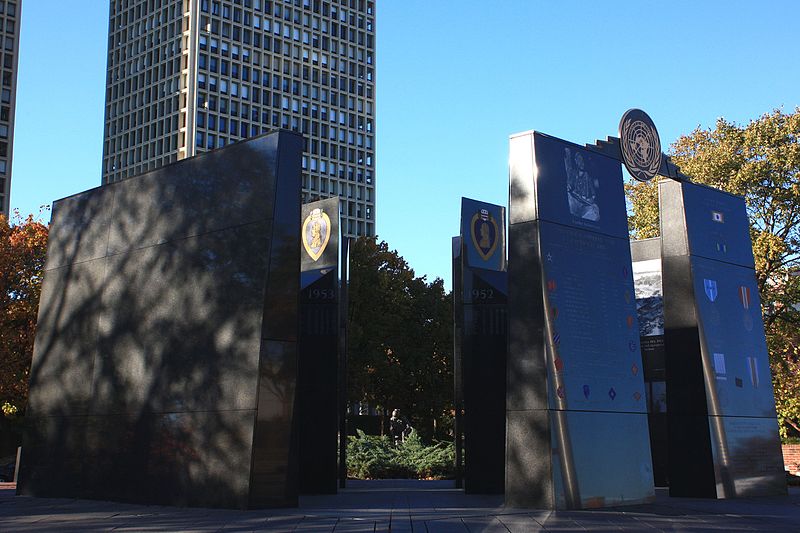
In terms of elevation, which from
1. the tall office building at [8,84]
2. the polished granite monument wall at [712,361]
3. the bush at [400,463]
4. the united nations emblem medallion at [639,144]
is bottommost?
the bush at [400,463]

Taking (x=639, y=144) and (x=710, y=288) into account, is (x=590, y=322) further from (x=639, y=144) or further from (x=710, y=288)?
(x=710, y=288)

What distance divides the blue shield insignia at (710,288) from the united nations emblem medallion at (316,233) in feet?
28.4

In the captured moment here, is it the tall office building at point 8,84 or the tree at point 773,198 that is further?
the tall office building at point 8,84

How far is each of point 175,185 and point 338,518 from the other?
7.64 m

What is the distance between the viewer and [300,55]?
5221 inches

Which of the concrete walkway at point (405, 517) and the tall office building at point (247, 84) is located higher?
the tall office building at point (247, 84)

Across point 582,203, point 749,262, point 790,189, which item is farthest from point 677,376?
point 790,189

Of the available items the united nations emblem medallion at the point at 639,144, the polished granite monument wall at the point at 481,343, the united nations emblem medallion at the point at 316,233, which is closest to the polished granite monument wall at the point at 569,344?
the united nations emblem medallion at the point at 639,144

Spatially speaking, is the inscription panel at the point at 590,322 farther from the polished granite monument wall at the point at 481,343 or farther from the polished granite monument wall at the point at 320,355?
the polished granite monument wall at the point at 320,355

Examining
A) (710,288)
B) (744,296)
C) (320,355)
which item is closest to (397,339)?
(320,355)

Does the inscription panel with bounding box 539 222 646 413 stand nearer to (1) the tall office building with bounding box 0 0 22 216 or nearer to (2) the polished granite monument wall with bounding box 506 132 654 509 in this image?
(2) the polished granite monument wall with bounding box 506 132 654 509

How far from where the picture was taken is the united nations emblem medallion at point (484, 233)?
22.7 metres

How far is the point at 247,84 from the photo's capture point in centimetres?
12644

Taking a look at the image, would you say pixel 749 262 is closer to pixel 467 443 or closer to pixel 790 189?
pixel 467 443
